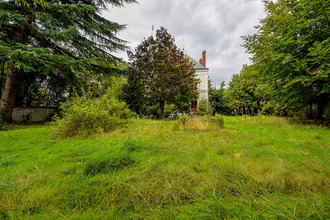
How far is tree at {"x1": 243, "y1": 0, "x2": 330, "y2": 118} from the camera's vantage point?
386 centimetres

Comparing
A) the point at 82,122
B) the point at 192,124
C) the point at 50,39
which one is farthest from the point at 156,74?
the point at 50,39

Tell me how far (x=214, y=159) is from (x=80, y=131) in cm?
326

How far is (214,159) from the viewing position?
184 cm

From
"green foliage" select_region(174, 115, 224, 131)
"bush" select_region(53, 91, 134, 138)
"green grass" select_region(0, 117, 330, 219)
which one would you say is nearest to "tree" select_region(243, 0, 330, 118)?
"green foliage" select_region(174, 115, 224, 131)

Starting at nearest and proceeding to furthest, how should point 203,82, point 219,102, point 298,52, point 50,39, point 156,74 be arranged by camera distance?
1. point 298,52
2. point 50,39
3. point 156,74
4. point 219,102
5. point 203,82

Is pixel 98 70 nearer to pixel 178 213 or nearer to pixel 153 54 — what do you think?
pixel 153 54

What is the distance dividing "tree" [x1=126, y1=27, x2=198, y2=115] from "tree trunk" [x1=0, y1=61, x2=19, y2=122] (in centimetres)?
542

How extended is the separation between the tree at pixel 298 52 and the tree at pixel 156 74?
429 cm

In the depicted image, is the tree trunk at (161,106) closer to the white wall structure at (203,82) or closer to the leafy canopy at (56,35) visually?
the leafy canopy at (56,35)

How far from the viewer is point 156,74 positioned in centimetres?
809

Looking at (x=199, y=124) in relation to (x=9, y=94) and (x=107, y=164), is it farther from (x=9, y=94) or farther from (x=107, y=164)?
(x=9, y=94)

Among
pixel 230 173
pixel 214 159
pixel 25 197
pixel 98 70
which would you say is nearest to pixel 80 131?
pixel 25 197

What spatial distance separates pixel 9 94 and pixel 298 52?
488 inches

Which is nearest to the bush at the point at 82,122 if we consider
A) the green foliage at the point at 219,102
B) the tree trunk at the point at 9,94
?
the tree trunk at the point at 9,94
